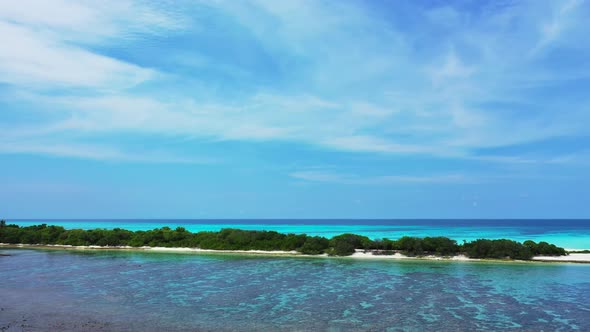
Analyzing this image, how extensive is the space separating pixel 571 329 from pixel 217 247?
3962cm

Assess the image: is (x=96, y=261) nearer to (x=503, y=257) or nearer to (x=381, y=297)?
(x=381, y=297)

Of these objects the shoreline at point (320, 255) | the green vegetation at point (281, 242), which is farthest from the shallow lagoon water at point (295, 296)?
the green vegetation at point (281, 242)

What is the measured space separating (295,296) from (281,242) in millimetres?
26019

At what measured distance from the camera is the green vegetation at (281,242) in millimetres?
39594

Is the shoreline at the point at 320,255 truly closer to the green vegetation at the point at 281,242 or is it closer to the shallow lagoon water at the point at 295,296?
the green vegetation at the point at 281,242

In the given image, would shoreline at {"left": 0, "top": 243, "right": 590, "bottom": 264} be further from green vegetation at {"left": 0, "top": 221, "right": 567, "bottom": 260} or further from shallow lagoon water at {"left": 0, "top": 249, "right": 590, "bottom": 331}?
shallow lagoon water at {"left": 0, "top": 249, "right": 590, "bottom": 331}

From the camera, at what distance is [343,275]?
29641 millimetres

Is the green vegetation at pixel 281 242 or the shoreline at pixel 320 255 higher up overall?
the green vegetation at pixel 281 242

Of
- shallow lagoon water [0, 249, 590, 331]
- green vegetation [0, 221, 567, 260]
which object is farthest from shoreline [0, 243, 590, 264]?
shallow lagoon water [0, 249, 590, 331]

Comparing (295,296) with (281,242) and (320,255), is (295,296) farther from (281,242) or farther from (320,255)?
(281,242)

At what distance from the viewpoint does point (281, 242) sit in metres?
48.0

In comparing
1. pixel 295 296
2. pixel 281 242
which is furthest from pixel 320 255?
pixel 295 296

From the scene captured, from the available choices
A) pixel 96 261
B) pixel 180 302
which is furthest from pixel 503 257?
pixel 96 261

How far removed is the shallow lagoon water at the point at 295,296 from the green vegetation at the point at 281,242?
4.04 metres
